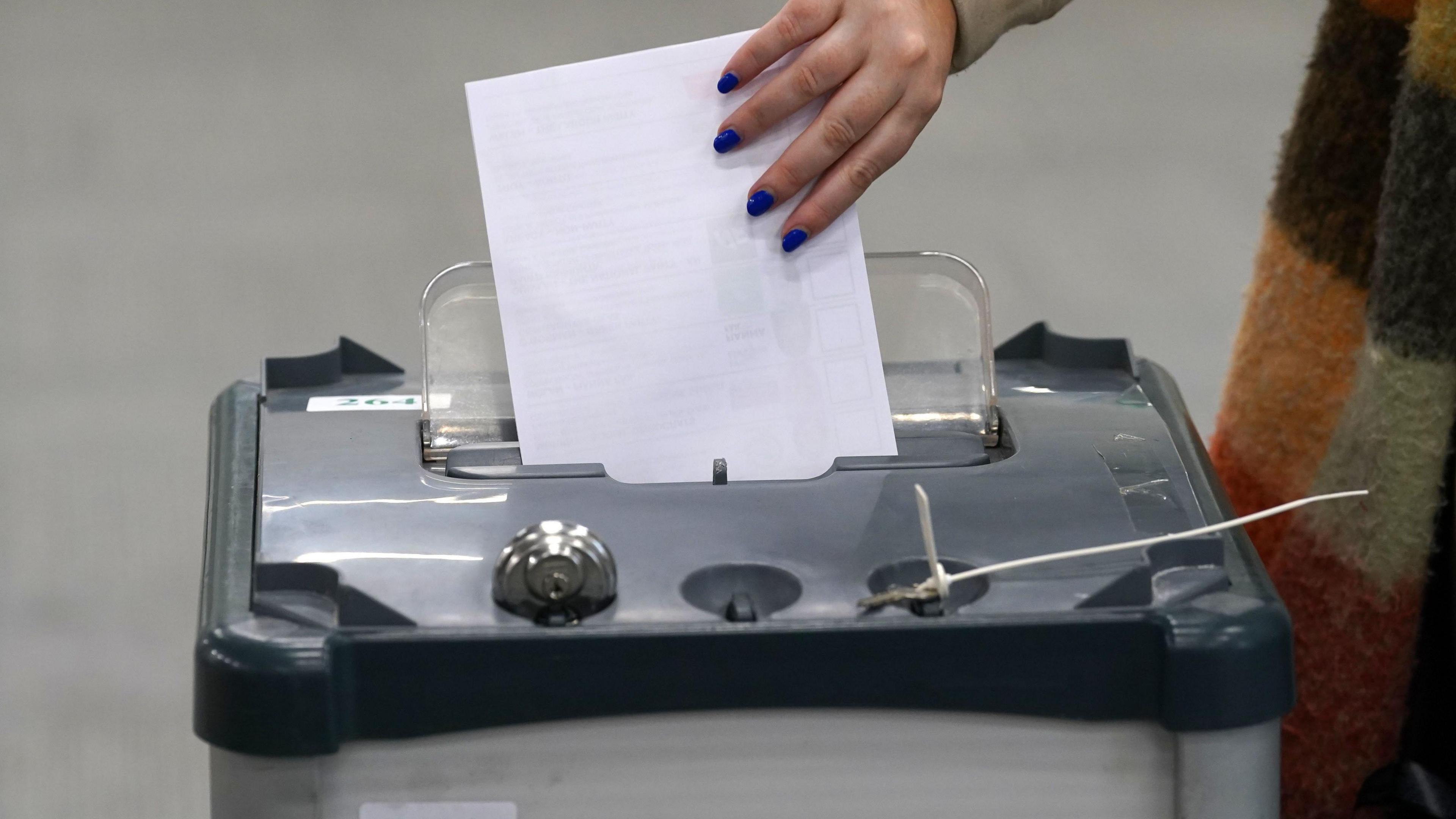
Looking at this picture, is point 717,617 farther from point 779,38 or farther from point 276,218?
point 276,218

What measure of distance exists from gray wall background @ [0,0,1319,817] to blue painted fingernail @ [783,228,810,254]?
3.14 ft

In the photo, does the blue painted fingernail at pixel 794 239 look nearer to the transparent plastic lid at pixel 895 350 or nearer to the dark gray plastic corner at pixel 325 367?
the transparent plastic lid at pixel 895 350

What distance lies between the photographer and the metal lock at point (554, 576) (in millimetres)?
616

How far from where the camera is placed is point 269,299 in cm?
249

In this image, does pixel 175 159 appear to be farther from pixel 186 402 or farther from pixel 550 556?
pixel 550 556

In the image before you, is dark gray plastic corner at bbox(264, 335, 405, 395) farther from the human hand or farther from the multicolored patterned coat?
the multicolored patterned coat

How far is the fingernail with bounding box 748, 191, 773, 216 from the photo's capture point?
80cm

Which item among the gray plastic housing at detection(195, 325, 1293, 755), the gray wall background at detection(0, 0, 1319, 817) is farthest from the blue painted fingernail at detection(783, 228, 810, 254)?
the gray wall background at detection(0, 0, 1319, 817)

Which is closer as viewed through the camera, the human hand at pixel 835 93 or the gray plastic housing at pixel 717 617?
the gray plastic housing at pixel 717 617

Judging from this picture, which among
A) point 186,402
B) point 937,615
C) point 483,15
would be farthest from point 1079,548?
point 483,15

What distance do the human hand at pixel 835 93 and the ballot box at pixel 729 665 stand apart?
19cm

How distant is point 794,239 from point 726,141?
0.06m

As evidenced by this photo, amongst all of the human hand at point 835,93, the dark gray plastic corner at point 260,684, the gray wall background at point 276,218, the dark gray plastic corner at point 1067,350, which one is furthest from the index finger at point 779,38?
the gray wall background at point 276,218

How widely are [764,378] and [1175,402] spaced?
9.3 inches
